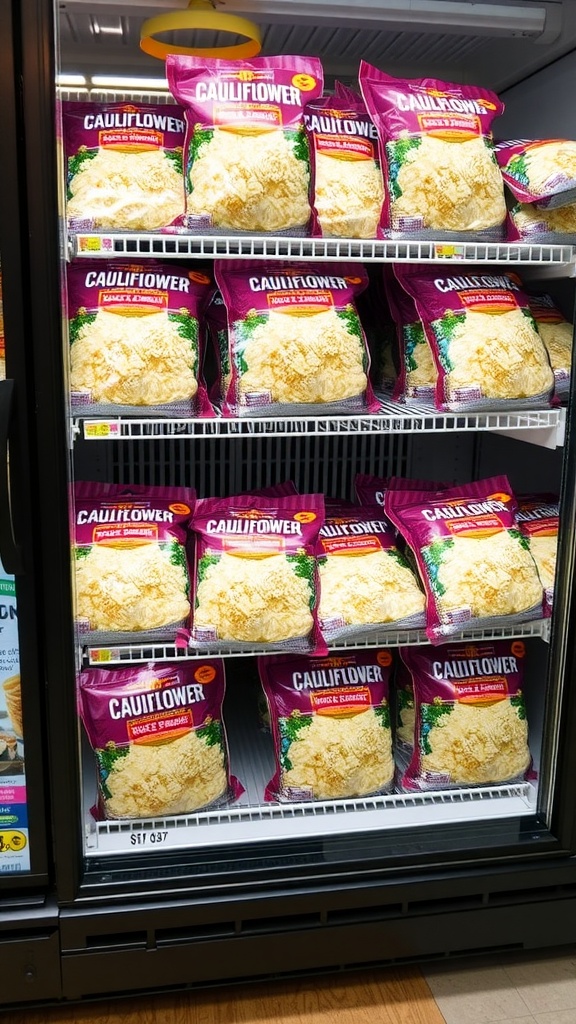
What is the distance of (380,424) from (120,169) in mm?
715

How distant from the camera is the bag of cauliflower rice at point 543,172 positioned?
1.63 m

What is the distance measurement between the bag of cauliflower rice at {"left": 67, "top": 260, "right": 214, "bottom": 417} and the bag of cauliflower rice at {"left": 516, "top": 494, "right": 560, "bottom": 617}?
0.79 metres

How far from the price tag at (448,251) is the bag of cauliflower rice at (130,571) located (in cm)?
73

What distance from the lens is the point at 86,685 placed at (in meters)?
1.74

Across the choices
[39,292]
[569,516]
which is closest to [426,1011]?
[569,516]

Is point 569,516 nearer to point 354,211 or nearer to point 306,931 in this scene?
point 354,211

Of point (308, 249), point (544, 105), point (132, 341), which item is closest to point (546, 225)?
point (544, 105)

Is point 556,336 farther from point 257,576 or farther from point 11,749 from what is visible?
point 11,749

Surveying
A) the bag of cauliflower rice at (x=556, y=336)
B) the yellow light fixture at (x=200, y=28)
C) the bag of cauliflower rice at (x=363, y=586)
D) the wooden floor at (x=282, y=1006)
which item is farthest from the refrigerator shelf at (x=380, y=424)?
the wooden floor at (x=282, y=1006)

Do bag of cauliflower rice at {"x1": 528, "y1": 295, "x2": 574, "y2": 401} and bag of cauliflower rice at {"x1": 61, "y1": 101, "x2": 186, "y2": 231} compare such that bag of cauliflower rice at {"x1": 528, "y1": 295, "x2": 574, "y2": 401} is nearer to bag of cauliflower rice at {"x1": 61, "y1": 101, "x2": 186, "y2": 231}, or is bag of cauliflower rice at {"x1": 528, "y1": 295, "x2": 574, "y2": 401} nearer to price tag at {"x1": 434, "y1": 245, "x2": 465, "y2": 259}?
price tag at {"x1": 434, "y1": 245, "x2": 465, "y2": 259}

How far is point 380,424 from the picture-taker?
1.76 meters

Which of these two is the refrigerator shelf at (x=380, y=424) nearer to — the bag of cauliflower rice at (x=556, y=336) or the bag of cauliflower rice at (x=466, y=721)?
the bag of cauliflower rice at (x=556, y=336)

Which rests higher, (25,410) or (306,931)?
(25,410)

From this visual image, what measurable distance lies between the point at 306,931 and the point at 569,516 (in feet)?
3.19
